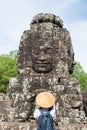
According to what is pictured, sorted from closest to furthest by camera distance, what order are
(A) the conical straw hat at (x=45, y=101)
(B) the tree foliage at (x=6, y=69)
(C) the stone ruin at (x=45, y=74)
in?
(A) the conical straw hat at (x=45, y=101), (C) the stone ruin at (x=45, y=74), (B) the tree foliage at (x=6, y=69)

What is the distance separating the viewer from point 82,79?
4881cm

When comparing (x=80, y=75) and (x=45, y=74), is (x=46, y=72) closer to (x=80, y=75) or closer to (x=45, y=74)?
(x=45, y=74)

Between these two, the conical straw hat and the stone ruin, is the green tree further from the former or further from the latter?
the conical straw hat

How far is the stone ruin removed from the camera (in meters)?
12.9

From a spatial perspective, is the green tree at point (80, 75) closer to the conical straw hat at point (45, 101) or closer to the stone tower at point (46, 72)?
the stone tower at point (46, 72)

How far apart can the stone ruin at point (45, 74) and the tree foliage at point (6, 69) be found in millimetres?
29440

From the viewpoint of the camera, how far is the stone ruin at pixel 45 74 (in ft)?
42.4

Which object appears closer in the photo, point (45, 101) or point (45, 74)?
point (45, 101)

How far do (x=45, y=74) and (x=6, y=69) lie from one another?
115ft

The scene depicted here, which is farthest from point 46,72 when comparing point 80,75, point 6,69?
point 80,75

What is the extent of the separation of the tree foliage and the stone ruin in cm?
2944

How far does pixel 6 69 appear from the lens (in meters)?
48.4

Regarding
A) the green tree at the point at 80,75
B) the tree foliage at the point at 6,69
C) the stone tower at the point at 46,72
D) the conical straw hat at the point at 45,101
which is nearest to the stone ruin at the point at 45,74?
the stone tower at the point at 46,72

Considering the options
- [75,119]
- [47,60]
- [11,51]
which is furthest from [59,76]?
[11,51]
